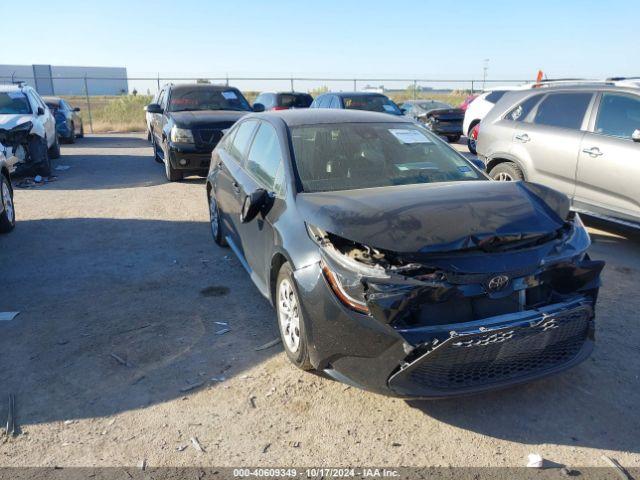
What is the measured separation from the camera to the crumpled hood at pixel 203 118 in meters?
9.70

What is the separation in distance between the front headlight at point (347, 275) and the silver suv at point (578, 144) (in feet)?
13.6

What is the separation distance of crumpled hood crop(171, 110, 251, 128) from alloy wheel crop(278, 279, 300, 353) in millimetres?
6252

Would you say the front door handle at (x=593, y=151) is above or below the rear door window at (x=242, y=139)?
below

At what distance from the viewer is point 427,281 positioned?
9.16 feet

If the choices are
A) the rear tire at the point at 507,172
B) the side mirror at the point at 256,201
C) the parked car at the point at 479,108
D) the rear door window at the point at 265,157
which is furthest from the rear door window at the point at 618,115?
the parked car at the point at 479,108

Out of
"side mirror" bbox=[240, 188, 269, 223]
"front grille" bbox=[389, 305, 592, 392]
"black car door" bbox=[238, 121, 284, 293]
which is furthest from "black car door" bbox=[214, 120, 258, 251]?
"front grille" bbox=[389, 305, 592, 392]

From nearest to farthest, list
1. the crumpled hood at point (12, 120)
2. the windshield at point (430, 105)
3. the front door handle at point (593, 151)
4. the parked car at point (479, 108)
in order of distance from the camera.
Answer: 1. the front door handle at point (593, 151)
2. the crumpled hood at point (12, 120)
3. the parked car at point (479, 108)
4. the windshield at point (430, 105)

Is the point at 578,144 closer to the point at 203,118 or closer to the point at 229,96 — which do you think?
the point at 203,118

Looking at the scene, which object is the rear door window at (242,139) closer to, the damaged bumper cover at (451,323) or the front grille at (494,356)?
the damaged bumper cover at (451,323)

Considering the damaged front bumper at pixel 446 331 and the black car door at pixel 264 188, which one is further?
the black car door at pixel 264 188

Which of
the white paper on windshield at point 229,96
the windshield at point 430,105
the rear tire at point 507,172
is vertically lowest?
the rear tire at point 507,172

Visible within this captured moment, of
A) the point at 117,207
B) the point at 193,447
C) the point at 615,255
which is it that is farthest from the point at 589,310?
the point at 117,207

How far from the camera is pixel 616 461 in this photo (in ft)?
9.01

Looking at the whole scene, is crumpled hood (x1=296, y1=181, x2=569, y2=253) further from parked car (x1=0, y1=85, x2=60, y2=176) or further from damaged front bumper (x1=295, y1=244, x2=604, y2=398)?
parked car (x1=0, y1=85, x2=60, y2=176)
